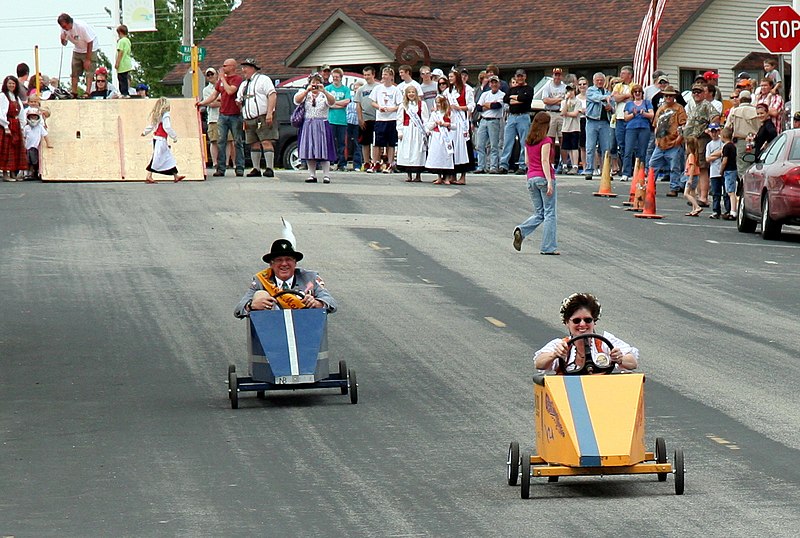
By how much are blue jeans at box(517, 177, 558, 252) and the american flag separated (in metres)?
12.5

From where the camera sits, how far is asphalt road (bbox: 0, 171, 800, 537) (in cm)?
782

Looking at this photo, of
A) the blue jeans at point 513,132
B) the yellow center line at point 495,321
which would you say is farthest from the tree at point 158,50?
the yellow center line at point 495,321

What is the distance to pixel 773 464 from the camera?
28.8ft

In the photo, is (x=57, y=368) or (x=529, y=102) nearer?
(x=57, y=368)

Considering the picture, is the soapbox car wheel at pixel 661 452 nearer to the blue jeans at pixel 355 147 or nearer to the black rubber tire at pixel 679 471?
the black rubber tire at pixel 679 471

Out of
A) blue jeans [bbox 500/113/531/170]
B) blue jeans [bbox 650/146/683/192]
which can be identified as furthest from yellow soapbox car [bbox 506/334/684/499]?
blue jeans [bbox 500/113/531/170]

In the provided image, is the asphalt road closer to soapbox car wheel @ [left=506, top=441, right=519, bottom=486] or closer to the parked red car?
soapbox car wheel @ [left=506, top=441, right=519, bottom=486]

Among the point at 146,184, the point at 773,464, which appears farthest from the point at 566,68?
the point at 773,464

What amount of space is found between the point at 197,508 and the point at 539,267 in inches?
446

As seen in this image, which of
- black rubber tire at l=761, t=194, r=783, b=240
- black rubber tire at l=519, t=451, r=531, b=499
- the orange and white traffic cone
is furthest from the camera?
the orange and white traffic cone

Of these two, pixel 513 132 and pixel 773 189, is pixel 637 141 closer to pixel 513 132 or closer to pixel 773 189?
pixel 513 132

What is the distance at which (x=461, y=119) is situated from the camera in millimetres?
29547

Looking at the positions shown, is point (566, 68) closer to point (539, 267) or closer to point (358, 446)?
point (539, 267)

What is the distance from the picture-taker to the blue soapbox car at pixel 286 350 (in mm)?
10734
